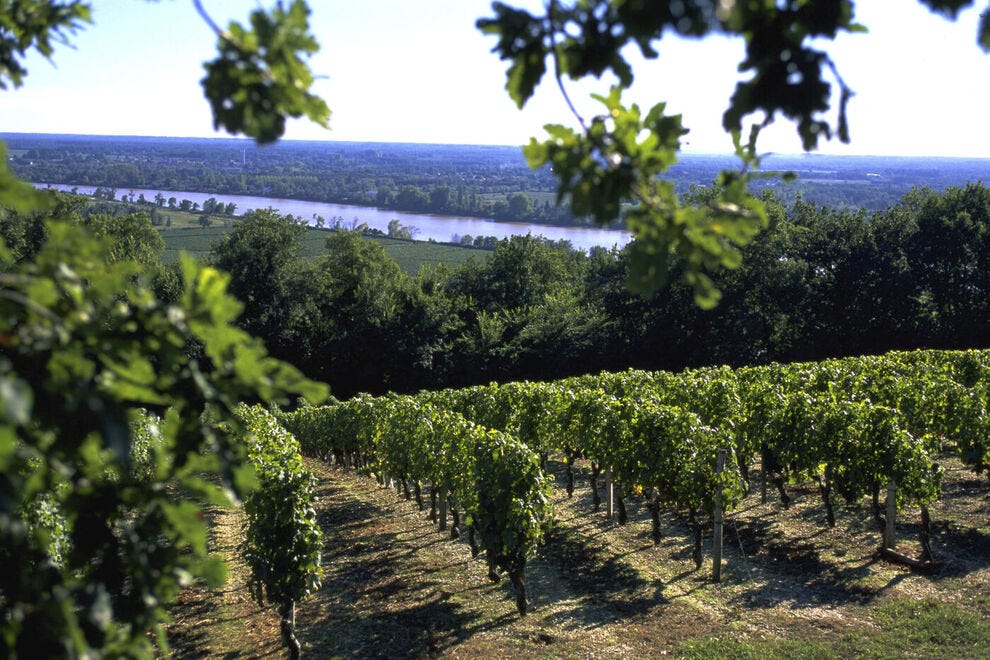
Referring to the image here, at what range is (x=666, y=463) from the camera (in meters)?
10.4

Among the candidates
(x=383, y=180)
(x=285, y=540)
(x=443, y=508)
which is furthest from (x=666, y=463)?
(x=383, y=180)

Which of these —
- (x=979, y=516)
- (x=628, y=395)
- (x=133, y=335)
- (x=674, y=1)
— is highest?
(x=674, y=1)

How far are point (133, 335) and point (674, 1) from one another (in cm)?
163

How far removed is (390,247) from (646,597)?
76791mm

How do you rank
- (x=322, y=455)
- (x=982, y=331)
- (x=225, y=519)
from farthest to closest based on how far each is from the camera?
(x=982, y=331) → (x=322, y=455) → (x=225, y=519)

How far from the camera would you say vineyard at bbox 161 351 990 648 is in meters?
8.91

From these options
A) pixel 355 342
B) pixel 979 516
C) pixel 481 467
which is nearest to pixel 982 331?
pixel 979 516

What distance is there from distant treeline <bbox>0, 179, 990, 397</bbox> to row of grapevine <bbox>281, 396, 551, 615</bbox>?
15.5m

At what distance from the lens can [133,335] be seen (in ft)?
5.91

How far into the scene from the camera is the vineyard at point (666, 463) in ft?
29.2

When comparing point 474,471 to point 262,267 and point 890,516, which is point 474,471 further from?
point 262,267

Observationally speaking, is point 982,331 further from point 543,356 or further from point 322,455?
point 322,455

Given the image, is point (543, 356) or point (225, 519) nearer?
point (225, 519)

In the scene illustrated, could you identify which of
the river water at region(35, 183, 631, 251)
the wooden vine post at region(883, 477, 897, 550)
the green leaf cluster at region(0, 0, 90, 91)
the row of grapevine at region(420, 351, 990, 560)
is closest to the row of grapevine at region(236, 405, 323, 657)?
the row of grapevine at region(420, 351, 990, 560)
